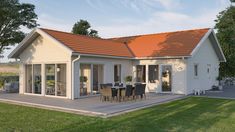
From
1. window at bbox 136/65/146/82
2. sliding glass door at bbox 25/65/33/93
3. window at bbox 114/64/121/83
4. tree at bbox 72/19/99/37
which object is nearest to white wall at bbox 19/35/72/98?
sliding glass door at bbox 25/65/33/93

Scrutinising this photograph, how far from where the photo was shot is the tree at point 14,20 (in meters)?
24.2

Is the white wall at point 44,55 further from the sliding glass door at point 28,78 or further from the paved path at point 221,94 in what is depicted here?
the paved path at point 221,94

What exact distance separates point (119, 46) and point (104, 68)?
4.55 metres

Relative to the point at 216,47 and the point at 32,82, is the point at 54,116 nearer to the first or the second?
the point at 32,82

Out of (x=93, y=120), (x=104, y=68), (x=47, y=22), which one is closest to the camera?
(x=93, y=120)

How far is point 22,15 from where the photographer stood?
85.1 ft

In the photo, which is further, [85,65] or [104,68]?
[104,68]

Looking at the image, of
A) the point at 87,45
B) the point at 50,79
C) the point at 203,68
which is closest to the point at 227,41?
the point at 203,68

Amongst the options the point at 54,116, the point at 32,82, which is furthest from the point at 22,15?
the point at 54,116

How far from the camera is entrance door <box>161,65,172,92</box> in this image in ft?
64.1

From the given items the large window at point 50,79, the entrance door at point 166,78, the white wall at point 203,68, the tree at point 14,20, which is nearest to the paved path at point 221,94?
the white wall at point 203,68

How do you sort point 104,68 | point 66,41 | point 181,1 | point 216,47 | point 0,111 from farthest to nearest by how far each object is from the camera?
1. point 216,47
2. point 181,1
3. point 104,68
4. point 66,41
5. point 0,111

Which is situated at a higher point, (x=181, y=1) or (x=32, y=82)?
(x=181, y=1)

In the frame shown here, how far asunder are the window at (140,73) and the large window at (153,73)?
66 cm
